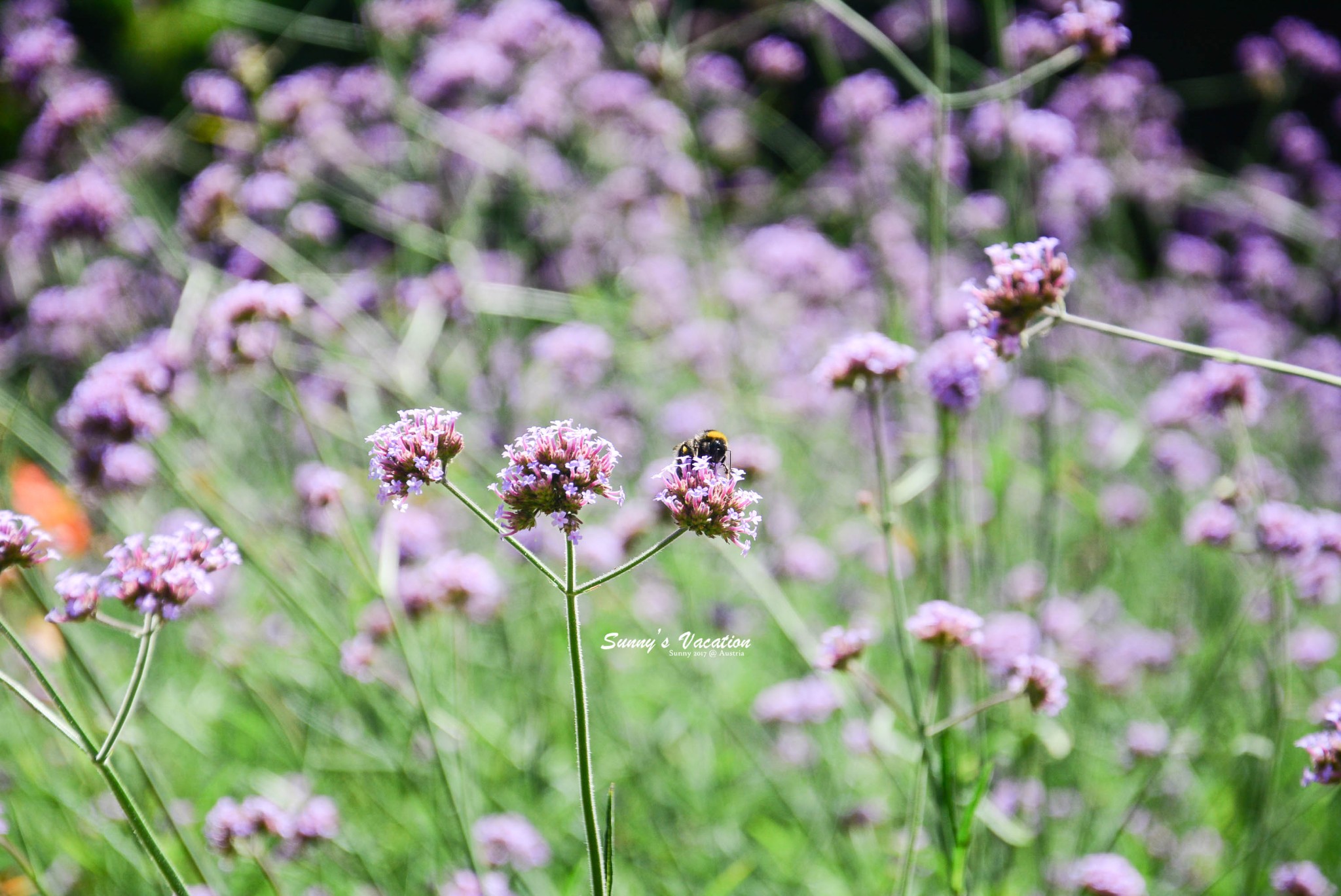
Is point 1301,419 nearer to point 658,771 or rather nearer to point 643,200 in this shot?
point 643,200

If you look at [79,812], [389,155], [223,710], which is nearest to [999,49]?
[79,812]

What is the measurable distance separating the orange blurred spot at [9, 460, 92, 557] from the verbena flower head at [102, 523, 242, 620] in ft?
5.79

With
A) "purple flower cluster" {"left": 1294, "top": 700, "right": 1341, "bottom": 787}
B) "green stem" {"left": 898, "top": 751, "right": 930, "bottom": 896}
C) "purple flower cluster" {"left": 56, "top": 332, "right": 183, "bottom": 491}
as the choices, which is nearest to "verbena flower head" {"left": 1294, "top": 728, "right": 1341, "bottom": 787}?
"purple flower cluster" {"left": 1294, "top": 700, "right": 1341, "bottom": 787}

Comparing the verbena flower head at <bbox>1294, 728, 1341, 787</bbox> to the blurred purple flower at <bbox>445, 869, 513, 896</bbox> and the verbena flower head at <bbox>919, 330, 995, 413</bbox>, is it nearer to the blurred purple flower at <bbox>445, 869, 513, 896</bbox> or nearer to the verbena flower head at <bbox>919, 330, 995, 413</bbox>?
the verbena flower head at <bbox>919, 330, 995, 413</bbox>

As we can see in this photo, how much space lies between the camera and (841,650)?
1398 mm

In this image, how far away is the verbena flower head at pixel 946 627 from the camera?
54.8 inches

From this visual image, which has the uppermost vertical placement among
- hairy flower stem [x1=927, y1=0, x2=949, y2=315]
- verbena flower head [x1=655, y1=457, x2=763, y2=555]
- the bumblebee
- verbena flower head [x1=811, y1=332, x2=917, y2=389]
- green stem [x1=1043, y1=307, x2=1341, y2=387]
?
hairy flower stem [x1=927, y1=0, x2=949, y2=315]

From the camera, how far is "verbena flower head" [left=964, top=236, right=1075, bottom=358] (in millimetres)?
1186

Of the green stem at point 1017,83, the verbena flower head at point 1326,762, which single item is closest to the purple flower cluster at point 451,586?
the green stem at point 1017,83

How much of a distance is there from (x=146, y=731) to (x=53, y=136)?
1.68 metres

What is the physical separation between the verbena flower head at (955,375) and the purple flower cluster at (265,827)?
52.3 inches

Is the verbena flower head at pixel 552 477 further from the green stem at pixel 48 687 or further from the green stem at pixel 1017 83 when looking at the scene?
the green stem at pixel 1017 83

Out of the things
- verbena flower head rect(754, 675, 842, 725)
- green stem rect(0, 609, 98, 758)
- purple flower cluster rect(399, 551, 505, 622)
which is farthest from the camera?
verbena flower head rect(754, 675, 842, 725)

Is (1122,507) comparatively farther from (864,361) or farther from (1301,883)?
(864,361)
